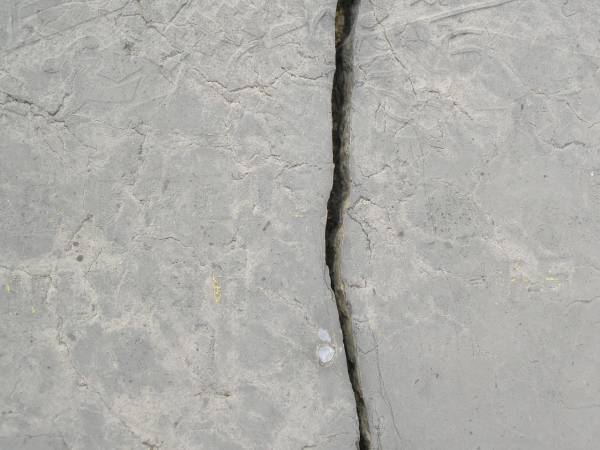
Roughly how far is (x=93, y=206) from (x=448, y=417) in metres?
1.46

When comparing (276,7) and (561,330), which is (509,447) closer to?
(561,330)

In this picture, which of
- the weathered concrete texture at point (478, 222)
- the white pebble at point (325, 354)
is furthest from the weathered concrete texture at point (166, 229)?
the weathered concrete texture at point (478, 222)

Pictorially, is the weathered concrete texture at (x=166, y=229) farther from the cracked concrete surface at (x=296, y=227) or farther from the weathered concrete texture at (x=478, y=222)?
the weathered concrete texture at (x=478, y=222)

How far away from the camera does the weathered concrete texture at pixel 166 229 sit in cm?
208

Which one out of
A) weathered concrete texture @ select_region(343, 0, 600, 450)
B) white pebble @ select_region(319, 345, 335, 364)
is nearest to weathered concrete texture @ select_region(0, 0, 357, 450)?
white pebble @ select_region(319, 345, 335, 364)

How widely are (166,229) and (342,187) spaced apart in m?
0.65

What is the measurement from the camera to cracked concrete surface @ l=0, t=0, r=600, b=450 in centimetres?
209

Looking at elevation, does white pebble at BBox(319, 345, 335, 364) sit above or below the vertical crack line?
below

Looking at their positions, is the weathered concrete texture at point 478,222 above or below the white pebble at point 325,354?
above

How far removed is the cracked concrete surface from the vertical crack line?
1 centimetres

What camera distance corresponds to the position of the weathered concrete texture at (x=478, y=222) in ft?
7.09

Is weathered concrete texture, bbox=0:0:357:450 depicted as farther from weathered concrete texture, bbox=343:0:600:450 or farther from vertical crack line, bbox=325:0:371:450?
weathered concrete texture, bbox=343:0:600:450

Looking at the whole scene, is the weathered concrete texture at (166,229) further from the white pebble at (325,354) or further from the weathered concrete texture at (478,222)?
the weathered concrete texture at (478,222)

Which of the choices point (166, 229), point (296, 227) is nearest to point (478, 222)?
point (296, 227)
